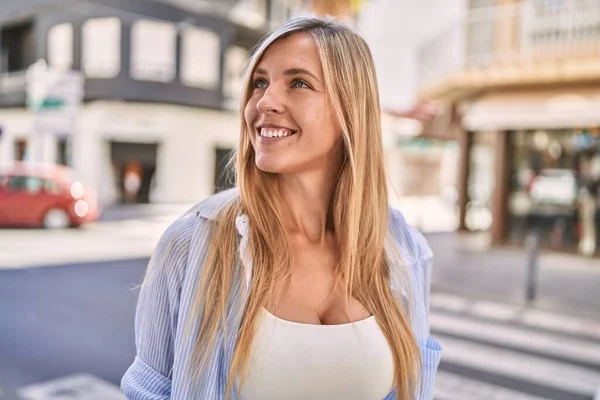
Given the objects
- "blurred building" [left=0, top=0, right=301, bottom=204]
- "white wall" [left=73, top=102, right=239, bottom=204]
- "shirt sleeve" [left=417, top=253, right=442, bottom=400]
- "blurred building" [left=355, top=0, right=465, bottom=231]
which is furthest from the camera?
"blurred building" [left=355, top=0, right=465, bottom=231]

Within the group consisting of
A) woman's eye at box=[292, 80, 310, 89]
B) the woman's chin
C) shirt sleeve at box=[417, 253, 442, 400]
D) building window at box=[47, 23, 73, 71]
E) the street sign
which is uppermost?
building window at box=[47, 23, 73, 71]

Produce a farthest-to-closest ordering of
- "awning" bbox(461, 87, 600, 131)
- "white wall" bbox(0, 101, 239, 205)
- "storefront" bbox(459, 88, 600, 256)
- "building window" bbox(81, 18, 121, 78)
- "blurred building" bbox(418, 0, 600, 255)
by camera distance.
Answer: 1. "storefront" bbox(459, 88, 600, 256)
2. "awning" bbox(461, 87, 600, 131)
3. "blurred building" bbox(418, 0, 600, 255)
4. "white wall" bbox(0, 101, 239, 205)
5. "building window" bbox(81, 18, 121, 78)

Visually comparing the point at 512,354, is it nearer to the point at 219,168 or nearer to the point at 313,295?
the point at 219,168

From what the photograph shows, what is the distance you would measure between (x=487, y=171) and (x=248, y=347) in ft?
53.3

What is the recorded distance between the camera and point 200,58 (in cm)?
2077

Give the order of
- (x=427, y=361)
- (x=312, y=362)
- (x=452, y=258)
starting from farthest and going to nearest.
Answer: (x=452, y=258) < (x=427, y=361) < (x=312, y=362)

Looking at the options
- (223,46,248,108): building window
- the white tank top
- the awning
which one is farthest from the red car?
(223,46,248,108): building window

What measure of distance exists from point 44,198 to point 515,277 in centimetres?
797

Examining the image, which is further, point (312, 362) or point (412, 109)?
point (412, 109)

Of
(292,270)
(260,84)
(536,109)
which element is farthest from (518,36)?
(292,270)

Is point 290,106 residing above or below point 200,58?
below

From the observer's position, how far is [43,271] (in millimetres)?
7887

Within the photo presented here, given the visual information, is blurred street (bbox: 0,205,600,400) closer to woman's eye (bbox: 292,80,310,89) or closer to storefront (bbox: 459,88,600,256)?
woman's eye (bbox: 292,80,310,89)

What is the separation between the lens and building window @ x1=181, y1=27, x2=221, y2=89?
19797 millimetres
